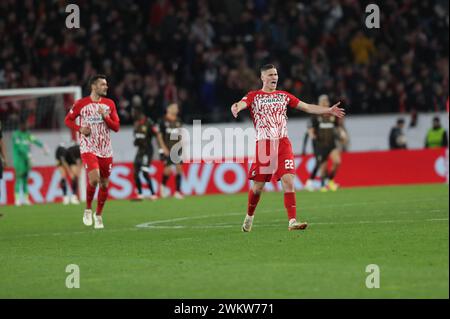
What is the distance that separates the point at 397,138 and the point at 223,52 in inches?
237

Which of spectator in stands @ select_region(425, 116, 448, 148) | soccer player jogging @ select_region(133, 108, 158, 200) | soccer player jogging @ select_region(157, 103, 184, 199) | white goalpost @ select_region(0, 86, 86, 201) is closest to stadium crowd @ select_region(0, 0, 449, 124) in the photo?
white goalpost @ select_region(0, 86, 86, 201)

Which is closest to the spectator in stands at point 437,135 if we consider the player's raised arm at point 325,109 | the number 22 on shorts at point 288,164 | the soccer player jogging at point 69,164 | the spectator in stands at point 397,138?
the spectator in stands at point 397,138

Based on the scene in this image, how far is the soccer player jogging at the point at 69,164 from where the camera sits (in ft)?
85.5

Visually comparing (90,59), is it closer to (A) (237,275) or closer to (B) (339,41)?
(B) (339,41)

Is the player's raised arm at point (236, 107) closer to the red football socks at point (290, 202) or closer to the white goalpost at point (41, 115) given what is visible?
the red football socks at point (290, 202)

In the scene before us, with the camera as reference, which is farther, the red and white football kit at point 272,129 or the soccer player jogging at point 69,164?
the soccer player jogging at point 69,164

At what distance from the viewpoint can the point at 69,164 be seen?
2616 centimetres

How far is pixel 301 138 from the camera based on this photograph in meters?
29.6

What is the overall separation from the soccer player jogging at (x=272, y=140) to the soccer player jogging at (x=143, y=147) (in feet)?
37.0

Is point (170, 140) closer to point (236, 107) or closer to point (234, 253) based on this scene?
point (236, 107)

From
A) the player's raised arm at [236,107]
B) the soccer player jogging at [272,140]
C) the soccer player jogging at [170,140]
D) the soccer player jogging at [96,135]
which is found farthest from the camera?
the soccer player jogging at [170,140]

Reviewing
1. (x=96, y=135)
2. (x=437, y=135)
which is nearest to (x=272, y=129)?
(x=96, y=135)

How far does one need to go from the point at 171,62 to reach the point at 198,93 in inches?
48.6
